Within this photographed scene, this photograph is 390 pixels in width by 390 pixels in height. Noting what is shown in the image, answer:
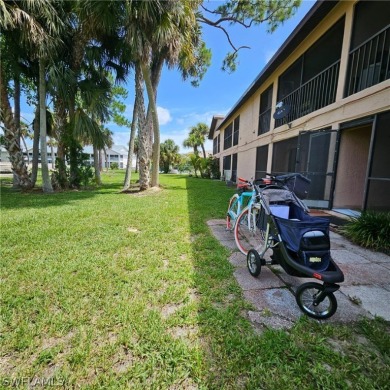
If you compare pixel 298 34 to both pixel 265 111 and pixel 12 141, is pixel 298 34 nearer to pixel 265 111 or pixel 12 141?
pixel 265 111

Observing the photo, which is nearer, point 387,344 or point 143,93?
point 387,344

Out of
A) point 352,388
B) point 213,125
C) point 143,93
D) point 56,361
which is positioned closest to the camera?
point 352,388

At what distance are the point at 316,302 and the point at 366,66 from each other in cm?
621

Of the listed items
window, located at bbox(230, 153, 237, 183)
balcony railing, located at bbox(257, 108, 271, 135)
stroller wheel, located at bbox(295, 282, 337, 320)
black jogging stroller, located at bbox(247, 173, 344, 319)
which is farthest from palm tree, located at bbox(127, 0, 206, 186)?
window, located at bbox(230, 153, 237, 183)

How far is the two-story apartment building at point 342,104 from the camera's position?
4.71 meters

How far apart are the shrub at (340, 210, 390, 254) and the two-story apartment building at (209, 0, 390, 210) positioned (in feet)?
2.80

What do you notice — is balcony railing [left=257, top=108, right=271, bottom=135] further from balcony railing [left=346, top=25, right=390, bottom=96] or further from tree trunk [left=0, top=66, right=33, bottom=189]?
tree trunk [left=0, top=66, right=33, bottom=189]

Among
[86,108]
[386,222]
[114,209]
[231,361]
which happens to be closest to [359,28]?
[386,222]

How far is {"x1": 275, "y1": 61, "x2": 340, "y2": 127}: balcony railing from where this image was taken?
19.3 feet

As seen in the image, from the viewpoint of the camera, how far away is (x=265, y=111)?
10.0 metres

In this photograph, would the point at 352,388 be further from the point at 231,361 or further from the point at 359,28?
the point at 359,28

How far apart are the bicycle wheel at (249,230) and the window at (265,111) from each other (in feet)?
24.0

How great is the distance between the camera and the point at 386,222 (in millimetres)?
3619

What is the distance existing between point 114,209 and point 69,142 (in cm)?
534
